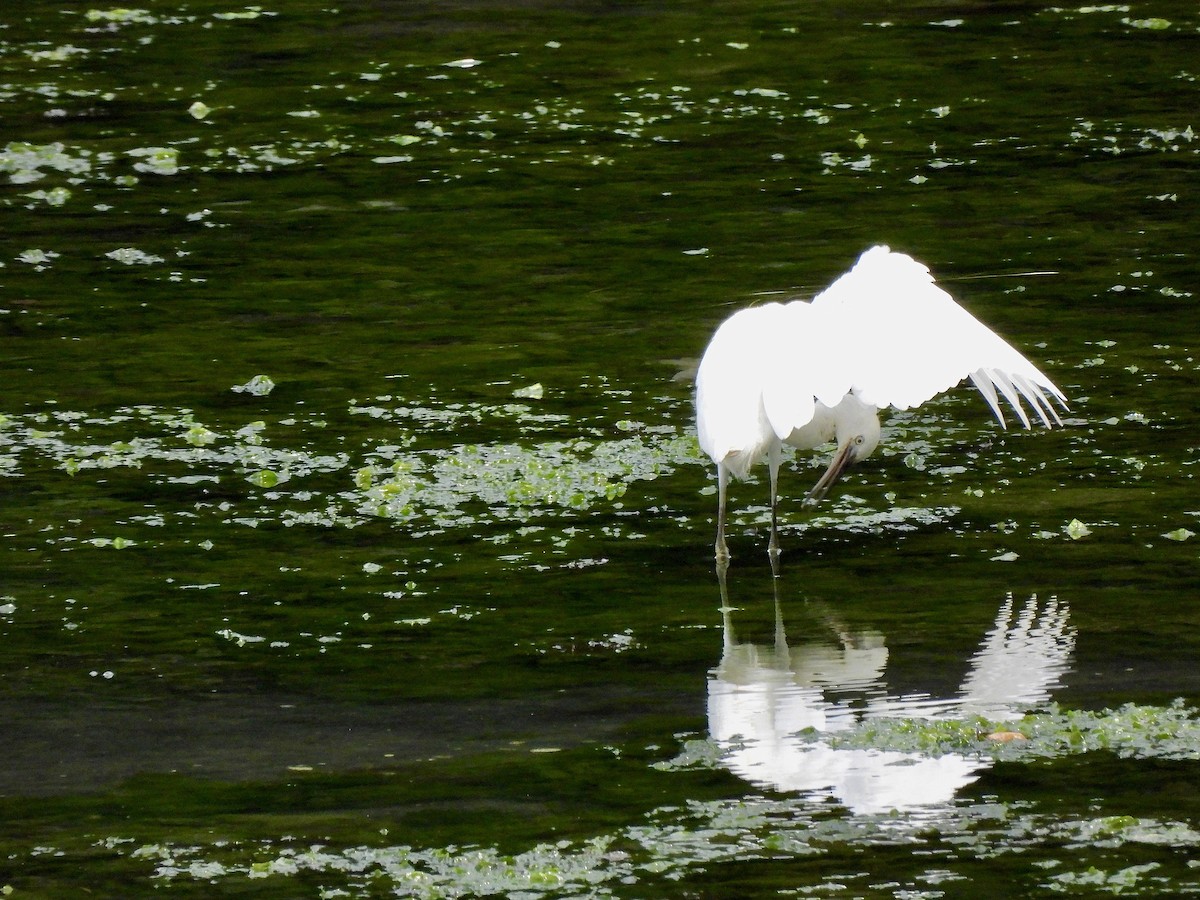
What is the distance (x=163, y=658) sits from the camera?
246 inches

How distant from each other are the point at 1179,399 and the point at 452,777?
13.7 ft

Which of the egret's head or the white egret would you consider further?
the egret's head

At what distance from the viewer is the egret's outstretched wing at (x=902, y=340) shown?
21.4ft

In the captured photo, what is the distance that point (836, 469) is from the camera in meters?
7.14

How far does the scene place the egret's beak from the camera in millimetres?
7105

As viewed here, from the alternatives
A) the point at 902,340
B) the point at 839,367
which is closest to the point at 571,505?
the point at 839,367

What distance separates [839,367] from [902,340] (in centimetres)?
23

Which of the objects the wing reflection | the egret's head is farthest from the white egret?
the wing reflection

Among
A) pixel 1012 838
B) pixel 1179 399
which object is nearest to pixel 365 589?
pixel 1012 838

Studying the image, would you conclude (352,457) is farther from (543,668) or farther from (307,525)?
(543,668)

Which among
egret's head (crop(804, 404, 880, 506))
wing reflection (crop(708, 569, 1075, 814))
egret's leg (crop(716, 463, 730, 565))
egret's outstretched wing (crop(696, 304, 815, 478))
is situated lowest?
wing reflection (crop(708, 569, 1075, 814))

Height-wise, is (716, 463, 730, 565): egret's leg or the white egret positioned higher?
the white egret

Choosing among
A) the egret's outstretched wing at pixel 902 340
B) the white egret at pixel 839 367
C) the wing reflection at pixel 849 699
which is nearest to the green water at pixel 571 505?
the wing reflection at pixel 849 699

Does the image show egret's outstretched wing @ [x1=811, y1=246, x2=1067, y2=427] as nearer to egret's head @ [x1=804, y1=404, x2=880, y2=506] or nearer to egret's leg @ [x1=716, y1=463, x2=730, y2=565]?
egret's head @ [x1=804, y1=404, x2=880, y2=506]
